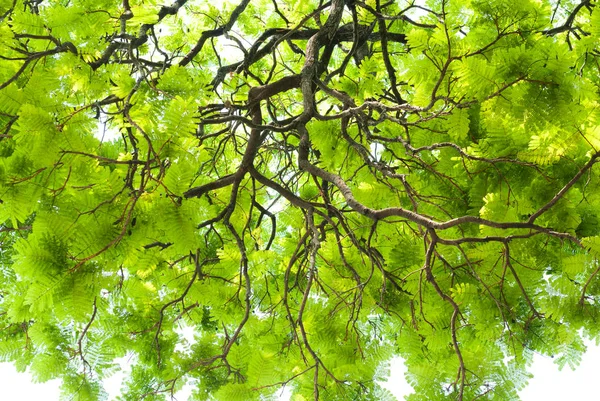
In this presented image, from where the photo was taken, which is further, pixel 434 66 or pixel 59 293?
pixel 434 66

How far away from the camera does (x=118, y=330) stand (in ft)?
15.8

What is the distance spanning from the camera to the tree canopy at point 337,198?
2.23 m

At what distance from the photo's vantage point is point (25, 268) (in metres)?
2.11

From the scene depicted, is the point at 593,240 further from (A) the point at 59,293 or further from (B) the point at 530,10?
(A) the point at 59,293

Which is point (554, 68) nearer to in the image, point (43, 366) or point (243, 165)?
point (243, 165)

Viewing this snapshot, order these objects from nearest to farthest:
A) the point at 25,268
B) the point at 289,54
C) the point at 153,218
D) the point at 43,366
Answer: the point at 25,268 → the point at 153,218 → the point at 43,366 → the point at 289,54

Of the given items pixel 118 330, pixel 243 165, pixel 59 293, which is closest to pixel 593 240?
pixel 243 165

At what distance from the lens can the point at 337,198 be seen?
191 inches

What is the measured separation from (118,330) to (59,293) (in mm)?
2802

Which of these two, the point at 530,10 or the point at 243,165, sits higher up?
the point at 530,10

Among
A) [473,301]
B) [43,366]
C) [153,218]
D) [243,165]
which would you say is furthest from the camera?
[43,366]

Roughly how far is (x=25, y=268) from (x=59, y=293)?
166mm

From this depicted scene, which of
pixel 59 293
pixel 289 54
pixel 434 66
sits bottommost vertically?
pixel 59 293

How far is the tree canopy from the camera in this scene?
2232 millimetres
